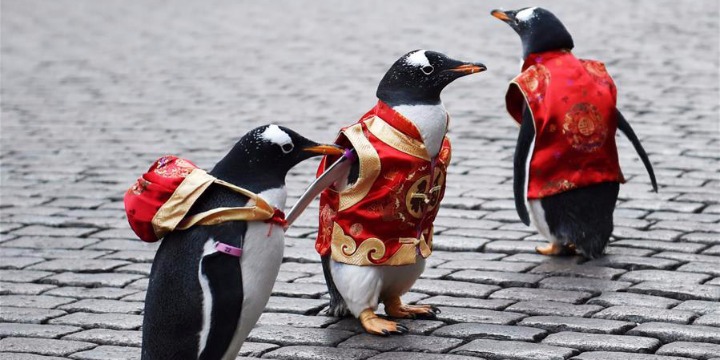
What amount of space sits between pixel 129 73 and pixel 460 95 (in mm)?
3528

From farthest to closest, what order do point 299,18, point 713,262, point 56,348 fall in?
point 299,18, point 713,262, point 56,348

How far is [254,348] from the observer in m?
4.88

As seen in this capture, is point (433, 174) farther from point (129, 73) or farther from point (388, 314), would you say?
point (129, 73)

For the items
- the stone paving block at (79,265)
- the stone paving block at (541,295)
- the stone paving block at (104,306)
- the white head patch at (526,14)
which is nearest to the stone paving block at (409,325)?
the stone paving block at (541,295)

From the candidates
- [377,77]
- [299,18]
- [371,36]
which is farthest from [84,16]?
[377,77]

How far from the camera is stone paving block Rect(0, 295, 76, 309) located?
5.54 m

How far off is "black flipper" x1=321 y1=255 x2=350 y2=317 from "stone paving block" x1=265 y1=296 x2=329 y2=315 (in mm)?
142

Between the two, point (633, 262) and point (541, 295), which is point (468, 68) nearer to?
point (541, 295)

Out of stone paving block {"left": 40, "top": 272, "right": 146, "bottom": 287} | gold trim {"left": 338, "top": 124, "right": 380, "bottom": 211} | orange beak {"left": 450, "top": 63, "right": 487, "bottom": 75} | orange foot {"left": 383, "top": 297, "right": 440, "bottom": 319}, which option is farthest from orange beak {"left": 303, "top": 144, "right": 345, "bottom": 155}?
stone paving block {"left": 40, "top": 272, "right": 146, "bottom": 287}

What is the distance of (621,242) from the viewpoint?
6.41m

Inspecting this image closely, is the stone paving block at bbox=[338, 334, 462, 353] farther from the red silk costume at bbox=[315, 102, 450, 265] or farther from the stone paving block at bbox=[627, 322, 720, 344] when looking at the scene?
the stone paving block at bbox=[627, 322, 720, 344]

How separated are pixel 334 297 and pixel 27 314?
4.19 ft

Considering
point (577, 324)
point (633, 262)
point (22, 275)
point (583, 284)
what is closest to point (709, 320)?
point (577, 324)

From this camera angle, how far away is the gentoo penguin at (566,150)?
604cm
